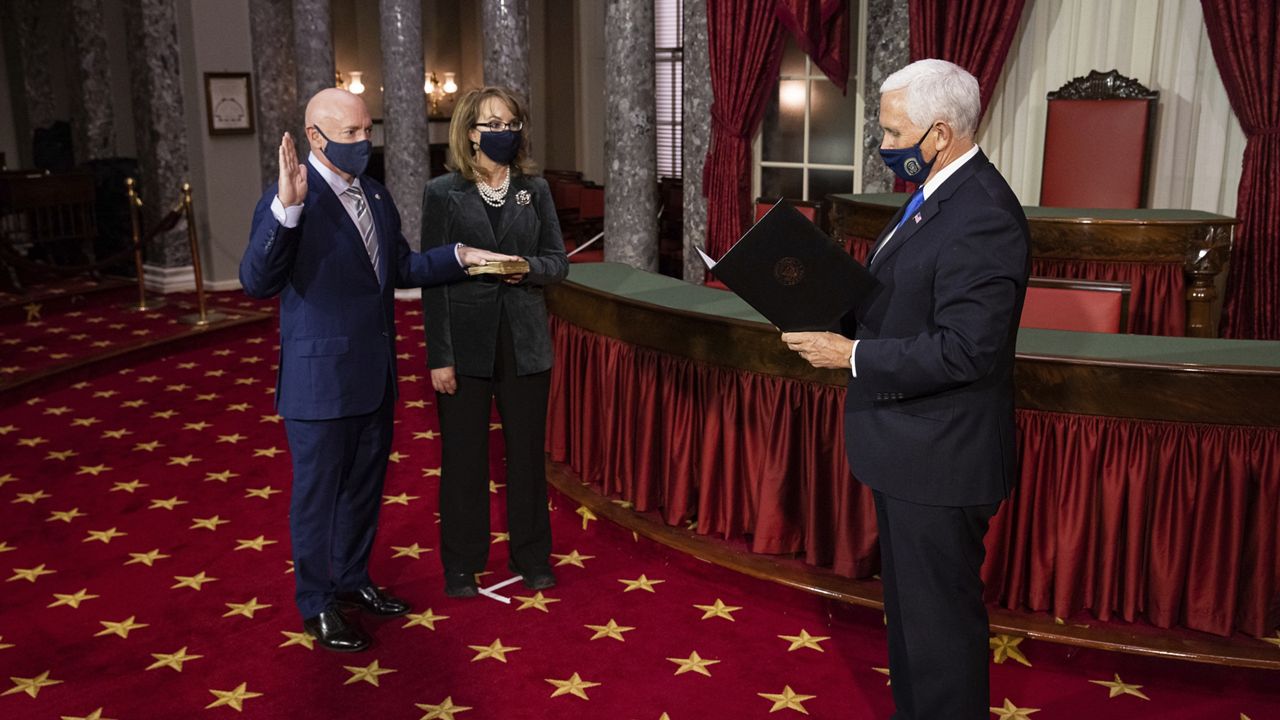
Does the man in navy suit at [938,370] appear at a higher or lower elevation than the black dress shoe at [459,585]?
higher

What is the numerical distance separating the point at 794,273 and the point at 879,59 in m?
5.87

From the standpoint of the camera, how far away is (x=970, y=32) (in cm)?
729

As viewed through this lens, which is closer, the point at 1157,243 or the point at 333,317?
the point at 333,317

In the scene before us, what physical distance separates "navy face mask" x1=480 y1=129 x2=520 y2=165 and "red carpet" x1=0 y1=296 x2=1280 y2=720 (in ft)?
4.74

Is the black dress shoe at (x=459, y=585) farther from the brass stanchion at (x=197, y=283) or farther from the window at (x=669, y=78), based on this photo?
the window at (x=669, y=78)

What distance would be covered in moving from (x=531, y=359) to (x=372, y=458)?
1.87 ft

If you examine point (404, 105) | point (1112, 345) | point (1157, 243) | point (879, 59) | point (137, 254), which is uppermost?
point (879, 59)

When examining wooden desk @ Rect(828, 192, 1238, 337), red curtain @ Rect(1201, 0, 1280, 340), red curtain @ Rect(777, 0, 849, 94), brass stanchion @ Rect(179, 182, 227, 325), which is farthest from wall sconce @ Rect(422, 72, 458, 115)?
wooden desk @ Rect(828, 192, 1238, 337)

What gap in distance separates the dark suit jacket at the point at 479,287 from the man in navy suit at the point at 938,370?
4.31 feet

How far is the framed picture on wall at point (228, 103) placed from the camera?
968cm

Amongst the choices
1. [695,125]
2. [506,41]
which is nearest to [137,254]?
[506,41]

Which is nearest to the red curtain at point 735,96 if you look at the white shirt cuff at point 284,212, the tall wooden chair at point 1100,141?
the tall wooden chair at point 1100,141

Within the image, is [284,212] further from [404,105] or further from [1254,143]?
[404,105]

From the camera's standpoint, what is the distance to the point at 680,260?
10.2 meters
